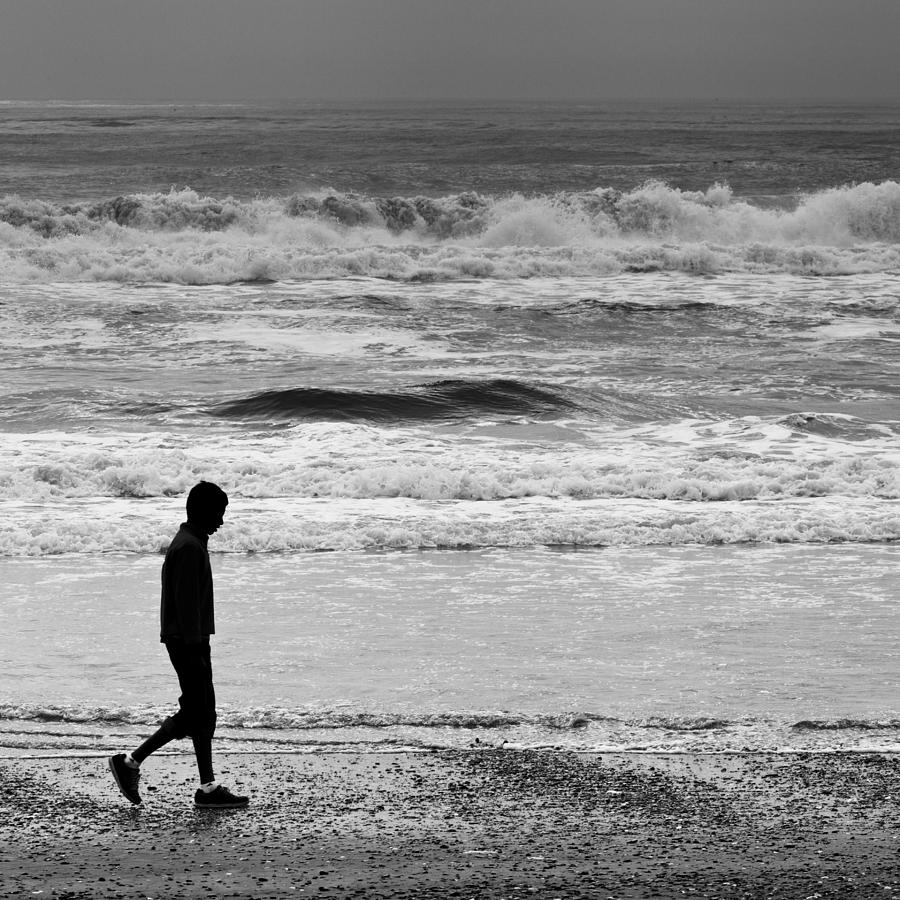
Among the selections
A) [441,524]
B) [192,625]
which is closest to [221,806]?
[192,625]

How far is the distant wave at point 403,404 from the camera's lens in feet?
52.0

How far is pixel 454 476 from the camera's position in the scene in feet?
40.3

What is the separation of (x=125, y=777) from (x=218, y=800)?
0.38 metres

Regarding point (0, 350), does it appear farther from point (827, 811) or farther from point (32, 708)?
point (827, 811)

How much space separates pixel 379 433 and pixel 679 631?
23.9 feet

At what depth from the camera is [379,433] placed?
14.8 m

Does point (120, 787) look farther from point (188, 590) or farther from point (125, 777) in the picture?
point (188, 590)

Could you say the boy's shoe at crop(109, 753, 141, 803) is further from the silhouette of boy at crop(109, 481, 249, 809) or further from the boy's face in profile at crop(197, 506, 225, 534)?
the boy's face in profile at crop(197, 506, 225, 534)

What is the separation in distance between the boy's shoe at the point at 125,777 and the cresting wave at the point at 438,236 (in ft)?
77.9

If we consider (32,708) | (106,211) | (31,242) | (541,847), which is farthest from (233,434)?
(106,211)

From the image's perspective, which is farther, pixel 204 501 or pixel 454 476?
pixel 454 476

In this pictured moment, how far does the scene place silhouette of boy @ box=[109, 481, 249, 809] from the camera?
5.21 metres

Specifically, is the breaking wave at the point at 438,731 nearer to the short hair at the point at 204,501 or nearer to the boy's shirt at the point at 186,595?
the boy's shirt at the point at 186,595

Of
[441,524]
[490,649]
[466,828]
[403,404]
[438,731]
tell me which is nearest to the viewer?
[466,828]
